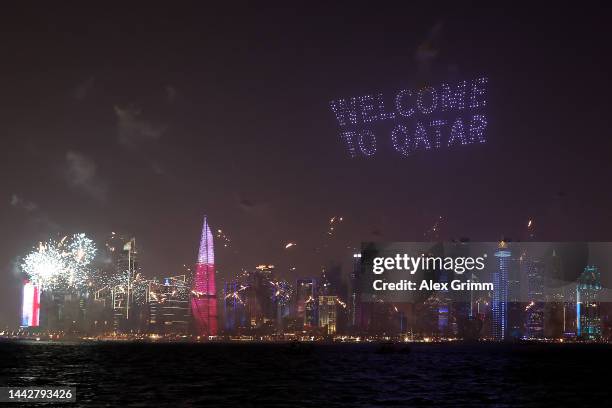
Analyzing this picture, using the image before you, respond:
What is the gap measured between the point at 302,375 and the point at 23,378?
3742cm

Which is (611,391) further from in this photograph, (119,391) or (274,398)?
(119,391)

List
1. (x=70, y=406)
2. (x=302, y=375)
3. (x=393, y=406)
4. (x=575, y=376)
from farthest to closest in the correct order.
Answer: (x=575, y=376) < (x=302, y=375) < (x=393, y=406) < (x=70, y=406)

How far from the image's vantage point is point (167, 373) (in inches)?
4690

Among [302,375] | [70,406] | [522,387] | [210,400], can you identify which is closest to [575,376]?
[522,387]

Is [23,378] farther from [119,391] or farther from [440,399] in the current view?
[440,399]

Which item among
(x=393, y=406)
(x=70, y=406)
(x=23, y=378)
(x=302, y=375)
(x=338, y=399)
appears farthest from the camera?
(x=302, y=375)

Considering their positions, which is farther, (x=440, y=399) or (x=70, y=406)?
(x=440, y=399)

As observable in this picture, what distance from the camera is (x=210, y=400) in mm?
74500

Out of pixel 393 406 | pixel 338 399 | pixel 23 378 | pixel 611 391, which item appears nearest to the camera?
pixel 393 406

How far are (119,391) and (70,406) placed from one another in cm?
1855

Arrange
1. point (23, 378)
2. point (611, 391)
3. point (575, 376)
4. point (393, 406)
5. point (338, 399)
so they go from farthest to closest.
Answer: point (575, 376) < point (23, 378) < point (611, 391) < point (338, 399) < point (393, 406)

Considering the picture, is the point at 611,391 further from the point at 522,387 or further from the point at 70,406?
the point at 70,406

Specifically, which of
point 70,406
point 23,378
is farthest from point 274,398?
point 23,378

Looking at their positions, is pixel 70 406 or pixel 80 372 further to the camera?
pixel 80 372
